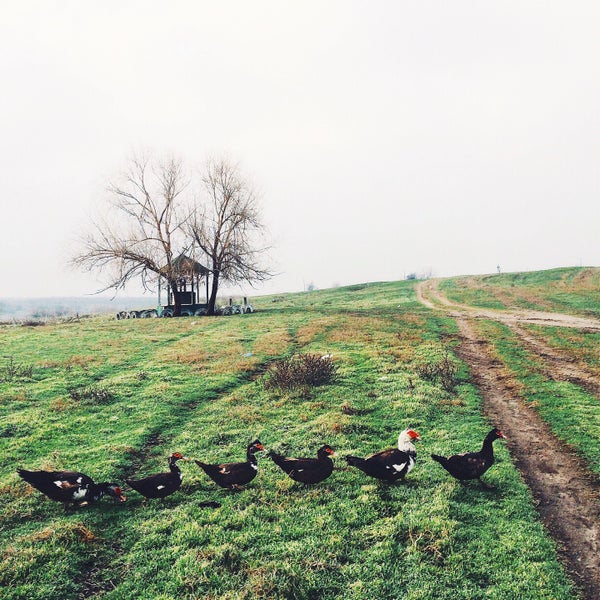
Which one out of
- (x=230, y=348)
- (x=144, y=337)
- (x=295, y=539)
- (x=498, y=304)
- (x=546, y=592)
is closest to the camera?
(x=546, y=592)

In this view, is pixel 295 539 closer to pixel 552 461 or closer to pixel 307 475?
pixel 307 475

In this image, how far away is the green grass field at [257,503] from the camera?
6250mm

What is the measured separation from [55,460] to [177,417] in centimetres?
377

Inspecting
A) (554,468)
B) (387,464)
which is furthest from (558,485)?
(387,464)

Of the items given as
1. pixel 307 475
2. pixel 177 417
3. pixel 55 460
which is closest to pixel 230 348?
pixel 177 417

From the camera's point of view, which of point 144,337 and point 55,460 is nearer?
point 55,460

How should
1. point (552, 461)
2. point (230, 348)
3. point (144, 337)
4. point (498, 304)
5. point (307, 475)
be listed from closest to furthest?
point (307, 475) → point (552, 461) → point (230, 348) → point (144, 337) → point (498, 304)

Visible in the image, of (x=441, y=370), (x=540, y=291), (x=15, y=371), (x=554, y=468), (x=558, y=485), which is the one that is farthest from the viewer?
(x=540, y=291)

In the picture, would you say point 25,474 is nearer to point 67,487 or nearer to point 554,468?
point 67,487

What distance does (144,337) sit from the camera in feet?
92.2

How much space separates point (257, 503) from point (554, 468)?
22.6ft

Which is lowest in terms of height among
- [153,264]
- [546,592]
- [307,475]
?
[546,592]

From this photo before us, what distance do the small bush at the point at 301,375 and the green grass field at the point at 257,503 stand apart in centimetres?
57

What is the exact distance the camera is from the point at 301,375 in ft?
53.1
